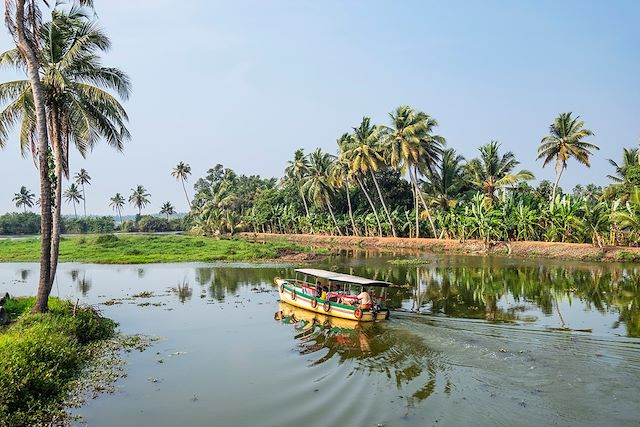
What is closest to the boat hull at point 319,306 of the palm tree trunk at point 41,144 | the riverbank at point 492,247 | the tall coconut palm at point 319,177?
the palm tree trunk at point 41,144

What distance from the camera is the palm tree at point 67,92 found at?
16.9m

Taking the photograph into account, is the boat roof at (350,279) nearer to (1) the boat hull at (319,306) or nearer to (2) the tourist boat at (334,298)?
(2) the tourist boat at (334,298)

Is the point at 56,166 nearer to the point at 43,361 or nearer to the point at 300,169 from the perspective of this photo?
the point at 43,361

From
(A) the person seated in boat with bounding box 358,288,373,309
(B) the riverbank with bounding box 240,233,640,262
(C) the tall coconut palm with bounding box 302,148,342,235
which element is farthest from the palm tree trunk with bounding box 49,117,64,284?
(C) the tall coconut palm with bounding box 302,148,342,235

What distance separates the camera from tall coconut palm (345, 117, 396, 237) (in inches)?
2111

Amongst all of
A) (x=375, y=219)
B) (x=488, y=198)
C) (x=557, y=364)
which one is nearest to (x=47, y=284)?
(x=557, y=364)

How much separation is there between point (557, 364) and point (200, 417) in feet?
30.9

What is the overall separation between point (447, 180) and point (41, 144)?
47.1 meters

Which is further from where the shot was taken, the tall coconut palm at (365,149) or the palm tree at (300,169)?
the palm tree at (300,169)

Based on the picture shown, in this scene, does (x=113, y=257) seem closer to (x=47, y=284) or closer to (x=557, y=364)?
(x=47, y=284)

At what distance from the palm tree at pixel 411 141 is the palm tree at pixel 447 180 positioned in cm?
260

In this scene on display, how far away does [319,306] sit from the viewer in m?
20.6

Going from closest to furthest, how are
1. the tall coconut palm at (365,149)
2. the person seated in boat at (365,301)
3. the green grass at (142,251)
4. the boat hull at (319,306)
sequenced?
1. the person seated in boat at (365,301)
2. the boat hull at (319,306)
3. the green grass at (142,251)
4. the tall coconut palm at (365,149)

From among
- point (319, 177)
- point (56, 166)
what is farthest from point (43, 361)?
point (319, 177)
